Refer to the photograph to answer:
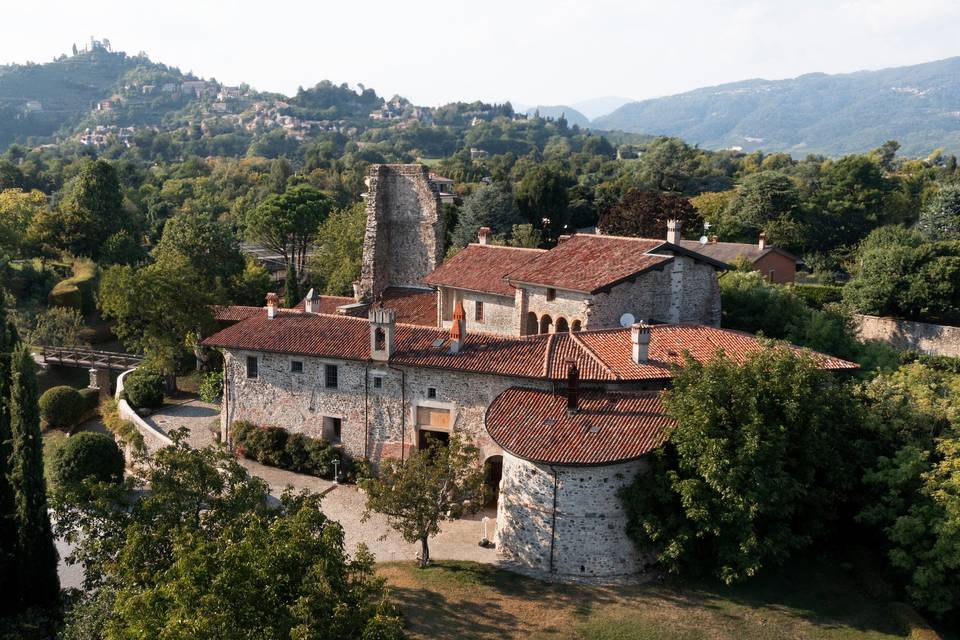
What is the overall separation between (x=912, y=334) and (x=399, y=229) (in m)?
28.5

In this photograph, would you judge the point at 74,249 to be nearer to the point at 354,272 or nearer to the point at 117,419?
the point at 354,272

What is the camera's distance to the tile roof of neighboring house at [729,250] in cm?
5469

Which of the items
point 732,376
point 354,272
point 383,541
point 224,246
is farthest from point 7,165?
point 732,376

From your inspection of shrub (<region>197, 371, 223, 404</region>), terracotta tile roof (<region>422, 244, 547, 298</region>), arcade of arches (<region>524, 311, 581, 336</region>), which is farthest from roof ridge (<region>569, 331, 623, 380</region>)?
shrub (<region>197, 371, 223, 404</region>)

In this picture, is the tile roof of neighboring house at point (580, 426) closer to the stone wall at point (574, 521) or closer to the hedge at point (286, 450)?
the stone wall at point (574, 521)

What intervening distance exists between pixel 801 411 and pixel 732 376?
2.20 metres

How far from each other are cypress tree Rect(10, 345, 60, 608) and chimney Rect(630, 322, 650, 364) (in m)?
18.0

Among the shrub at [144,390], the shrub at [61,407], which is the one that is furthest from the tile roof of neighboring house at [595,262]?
the shrub at [61,407]

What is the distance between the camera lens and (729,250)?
56656 millimetres

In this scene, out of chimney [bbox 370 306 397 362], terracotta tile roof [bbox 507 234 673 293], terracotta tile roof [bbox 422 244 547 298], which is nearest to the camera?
chimney [bbox 370 306 397 362]

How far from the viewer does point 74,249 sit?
213 ft

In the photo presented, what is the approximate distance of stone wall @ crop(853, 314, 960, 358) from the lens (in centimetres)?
4138

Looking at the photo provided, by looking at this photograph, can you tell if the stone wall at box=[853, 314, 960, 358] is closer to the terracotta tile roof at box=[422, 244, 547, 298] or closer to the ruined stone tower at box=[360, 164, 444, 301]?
the terracotta tile roof at box=[422, 244, 547, 298]

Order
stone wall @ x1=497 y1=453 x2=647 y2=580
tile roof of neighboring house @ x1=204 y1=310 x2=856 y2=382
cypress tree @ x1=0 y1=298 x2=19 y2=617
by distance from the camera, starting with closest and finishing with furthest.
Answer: cypress tree @ x1=0 y1=298 x2=19 y2=617
stone wall @ x1=497 y1=453 x2=647 y2=580
tile roof of neighboring house @ x1=204 y1=310 x2=856 y2=382
